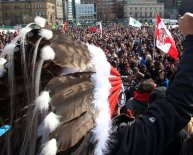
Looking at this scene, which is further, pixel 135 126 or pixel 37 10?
pixel 37 10

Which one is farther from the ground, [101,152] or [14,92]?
[14,92]

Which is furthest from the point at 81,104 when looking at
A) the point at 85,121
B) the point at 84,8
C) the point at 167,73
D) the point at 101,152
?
the point at 84,8

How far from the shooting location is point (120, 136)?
1209mm

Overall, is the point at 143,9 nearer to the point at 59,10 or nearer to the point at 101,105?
the point at 59,10

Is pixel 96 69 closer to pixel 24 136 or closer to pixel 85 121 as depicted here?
pixel 85 121

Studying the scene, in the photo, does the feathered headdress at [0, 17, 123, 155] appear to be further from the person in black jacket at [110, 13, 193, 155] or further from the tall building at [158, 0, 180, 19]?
the tall building at [158, 0, 180, 19]

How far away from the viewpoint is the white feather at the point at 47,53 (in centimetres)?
108

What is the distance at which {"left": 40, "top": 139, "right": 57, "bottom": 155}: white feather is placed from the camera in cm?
102

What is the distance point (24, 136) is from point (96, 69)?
1.13 ft

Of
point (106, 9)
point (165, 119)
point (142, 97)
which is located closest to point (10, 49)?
point (165, 119)

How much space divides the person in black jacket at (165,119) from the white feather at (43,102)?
0.29 metres

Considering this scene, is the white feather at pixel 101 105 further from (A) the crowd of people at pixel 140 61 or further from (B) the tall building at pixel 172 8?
(B) the tall building at pixel 172 8

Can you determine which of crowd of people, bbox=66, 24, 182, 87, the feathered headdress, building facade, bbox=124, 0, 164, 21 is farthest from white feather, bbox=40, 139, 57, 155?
building facade, bbox=124, 0, 164, 21

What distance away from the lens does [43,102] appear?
1030 mm
